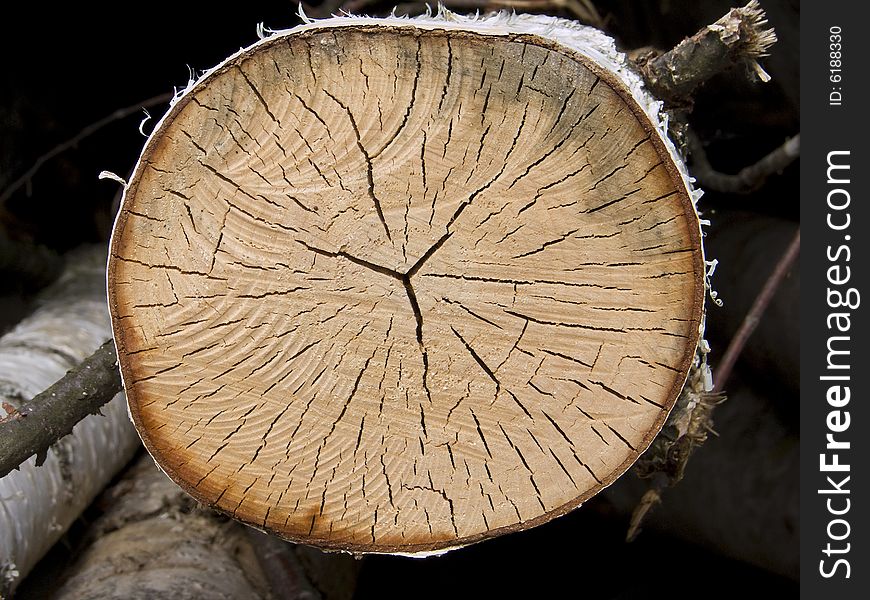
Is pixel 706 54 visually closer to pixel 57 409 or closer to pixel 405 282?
pixel 405 282

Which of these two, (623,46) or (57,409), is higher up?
(623,46)

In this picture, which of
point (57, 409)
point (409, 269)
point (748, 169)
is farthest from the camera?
point (748, 169)

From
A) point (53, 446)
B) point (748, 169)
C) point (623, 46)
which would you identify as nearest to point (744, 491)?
point (748, 169)

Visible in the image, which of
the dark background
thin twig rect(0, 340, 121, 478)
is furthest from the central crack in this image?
the dark background

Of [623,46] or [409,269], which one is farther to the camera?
[623,46]

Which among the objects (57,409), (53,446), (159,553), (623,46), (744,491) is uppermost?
(623,46)

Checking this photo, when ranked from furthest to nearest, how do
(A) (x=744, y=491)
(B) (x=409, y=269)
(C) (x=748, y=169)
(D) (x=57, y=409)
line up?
(A) (x=744, y=491) < (C) (x=748, y=169) < (D) (x=57, y=409) < (B) (x=409, y=269)

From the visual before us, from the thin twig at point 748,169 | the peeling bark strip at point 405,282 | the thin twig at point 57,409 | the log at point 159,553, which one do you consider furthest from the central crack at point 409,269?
the thin twig at point 748,169

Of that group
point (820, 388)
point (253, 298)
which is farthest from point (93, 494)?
point (820, 388)
